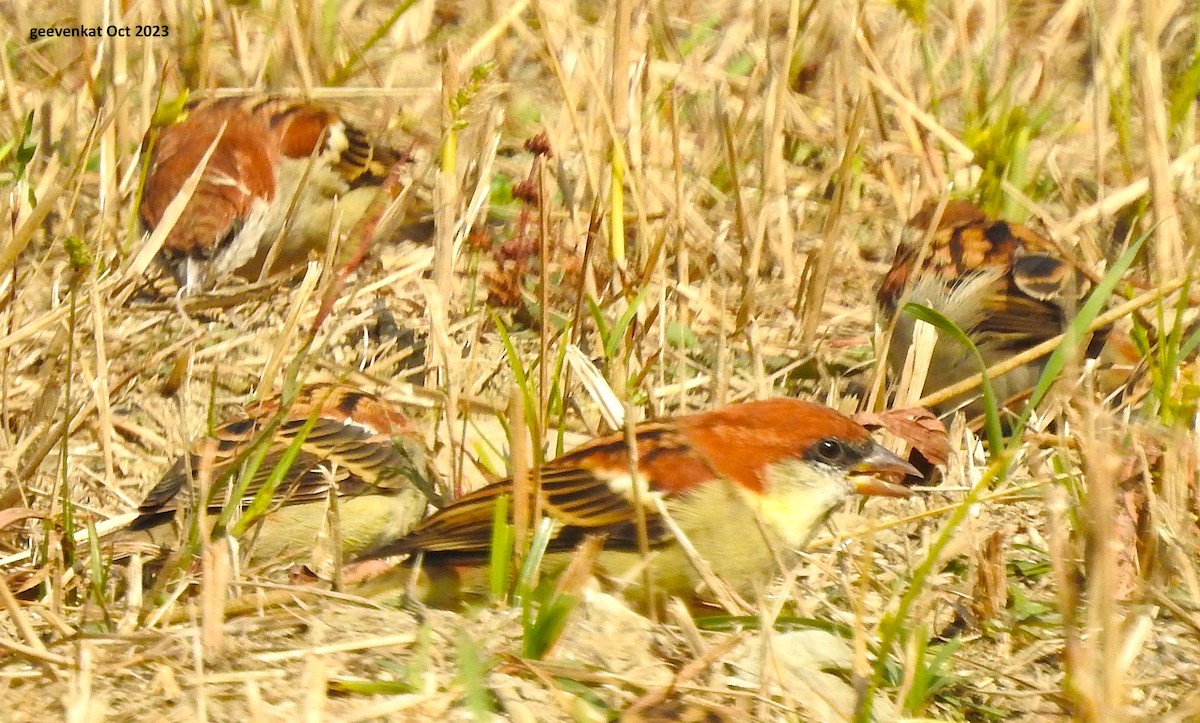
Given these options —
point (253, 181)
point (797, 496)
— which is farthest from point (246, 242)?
point (797, 496)

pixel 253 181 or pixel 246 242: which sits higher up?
pixel 253 181

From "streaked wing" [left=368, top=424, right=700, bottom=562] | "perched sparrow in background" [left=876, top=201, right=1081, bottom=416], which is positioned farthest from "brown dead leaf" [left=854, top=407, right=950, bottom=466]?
"streaked wing" [left=368, top=424, right=700, bottom=562]

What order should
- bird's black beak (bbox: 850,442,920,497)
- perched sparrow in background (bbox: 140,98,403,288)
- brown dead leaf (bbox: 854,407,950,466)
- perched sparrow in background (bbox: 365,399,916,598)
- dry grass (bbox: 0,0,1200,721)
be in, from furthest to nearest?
perched sparrow in background (bbox: 140,98,403,288) → brown dead leaf (bbox: 854,407,950,466) → bird's black beak (bbox: 850,442,920,497) → perched sparrow in background (bbox: 365,399,916,598) → dry grass (bbox: 0,0,1200,721)

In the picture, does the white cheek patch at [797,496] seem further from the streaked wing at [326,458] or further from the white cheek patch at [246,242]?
the white cheek patch at [246,242]

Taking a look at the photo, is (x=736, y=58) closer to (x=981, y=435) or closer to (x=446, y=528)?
(x=981, y=435)

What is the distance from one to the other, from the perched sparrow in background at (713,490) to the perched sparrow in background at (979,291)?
3.35ft

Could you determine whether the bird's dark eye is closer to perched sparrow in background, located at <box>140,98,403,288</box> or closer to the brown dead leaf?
the brown dead leaf

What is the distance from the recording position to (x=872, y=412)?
3.77 m

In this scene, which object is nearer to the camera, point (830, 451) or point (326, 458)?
point (830, 451)

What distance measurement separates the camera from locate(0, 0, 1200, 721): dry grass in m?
2.30

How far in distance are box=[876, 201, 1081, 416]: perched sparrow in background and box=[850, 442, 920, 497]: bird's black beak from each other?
2.97 ft

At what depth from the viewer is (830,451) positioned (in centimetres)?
313

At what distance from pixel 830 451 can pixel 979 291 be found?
1632mm

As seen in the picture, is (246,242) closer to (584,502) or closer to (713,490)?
(584,502)
